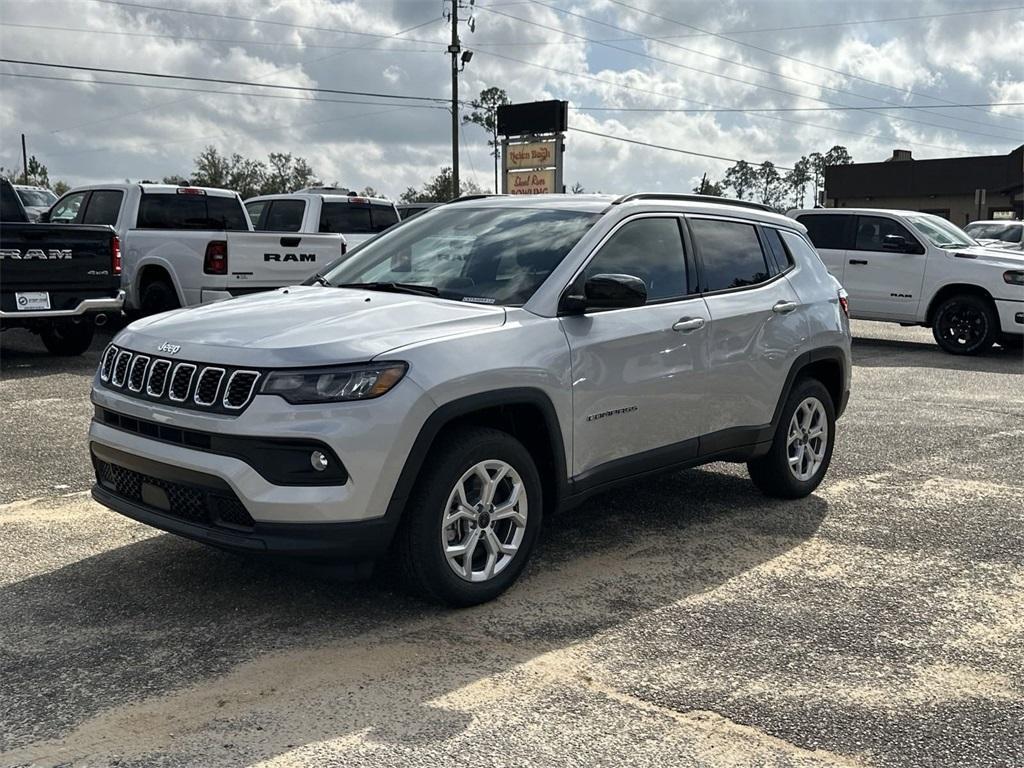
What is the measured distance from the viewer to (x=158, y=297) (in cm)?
1265

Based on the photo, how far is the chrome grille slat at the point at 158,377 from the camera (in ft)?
13.8

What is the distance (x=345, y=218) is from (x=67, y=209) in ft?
12.5

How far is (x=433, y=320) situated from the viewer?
4.38m

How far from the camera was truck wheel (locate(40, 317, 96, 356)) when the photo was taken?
11812 mm

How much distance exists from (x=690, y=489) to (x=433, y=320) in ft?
9.33

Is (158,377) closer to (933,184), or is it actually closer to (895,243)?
(895,243)

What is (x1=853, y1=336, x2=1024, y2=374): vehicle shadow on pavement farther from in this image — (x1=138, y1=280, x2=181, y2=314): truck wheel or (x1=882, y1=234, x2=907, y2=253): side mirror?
(x1=138, y1=280, x2=181, y2=314): truck wheel

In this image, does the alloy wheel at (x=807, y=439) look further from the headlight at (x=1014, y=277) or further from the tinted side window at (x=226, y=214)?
the tinted side window at (x=226, y=214)

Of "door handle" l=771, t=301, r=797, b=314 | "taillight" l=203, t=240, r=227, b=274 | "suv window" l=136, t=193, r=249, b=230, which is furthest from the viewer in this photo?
"suv window" l=136, t=193, r=249, b=230

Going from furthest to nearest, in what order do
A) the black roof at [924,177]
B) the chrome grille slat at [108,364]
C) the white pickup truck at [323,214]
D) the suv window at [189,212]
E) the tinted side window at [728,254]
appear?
the black roof at [924,177] < the white pickup truck at [323,214] < the suv window at [189,212] < the tinted side window at [728,254] < the chrome grille slat at [108,364]

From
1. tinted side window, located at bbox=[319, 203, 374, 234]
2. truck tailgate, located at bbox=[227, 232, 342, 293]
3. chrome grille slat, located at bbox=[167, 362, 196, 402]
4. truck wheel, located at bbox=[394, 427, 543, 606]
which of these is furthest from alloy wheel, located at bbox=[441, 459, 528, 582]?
tinted side window, located at bbox=[319, 203, 374, 234]

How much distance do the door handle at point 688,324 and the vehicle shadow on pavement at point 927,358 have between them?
8.24 m

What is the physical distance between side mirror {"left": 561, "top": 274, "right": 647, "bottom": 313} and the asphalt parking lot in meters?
1.27

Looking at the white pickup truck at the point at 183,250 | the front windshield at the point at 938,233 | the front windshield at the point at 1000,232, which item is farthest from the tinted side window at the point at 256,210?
the front windshield at the point at 1000,232
